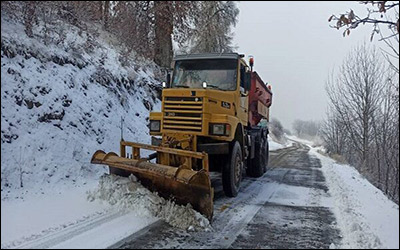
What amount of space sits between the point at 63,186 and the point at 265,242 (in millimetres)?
4023

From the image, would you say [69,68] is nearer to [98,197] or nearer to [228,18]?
[98,197]

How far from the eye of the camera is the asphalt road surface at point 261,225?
4.68 m

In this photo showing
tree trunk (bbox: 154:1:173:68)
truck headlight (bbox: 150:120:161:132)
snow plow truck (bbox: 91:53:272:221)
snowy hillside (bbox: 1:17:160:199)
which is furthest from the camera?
tree trunk (bbox: 154:1:173:68)

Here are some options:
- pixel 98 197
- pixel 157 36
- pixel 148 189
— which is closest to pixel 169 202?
pixel 148 189

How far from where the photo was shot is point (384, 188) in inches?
366

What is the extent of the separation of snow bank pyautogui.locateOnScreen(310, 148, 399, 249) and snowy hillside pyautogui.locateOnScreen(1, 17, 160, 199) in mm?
4941

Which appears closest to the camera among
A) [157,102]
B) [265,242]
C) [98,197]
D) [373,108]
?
[265,242]

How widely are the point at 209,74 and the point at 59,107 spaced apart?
3.48 m

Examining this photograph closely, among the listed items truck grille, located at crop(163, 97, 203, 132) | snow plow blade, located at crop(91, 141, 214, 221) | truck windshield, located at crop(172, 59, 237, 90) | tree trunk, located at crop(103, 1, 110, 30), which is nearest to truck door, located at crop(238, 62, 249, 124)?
truck windshield, located at crop(172, 59, 237, 90)

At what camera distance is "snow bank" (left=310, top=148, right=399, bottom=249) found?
4.63 meters

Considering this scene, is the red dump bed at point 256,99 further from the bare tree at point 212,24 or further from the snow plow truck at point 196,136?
the bare tree at point 212,24

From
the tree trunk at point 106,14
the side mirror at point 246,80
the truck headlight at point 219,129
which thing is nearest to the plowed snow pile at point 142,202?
the truck headlight at point 219,129

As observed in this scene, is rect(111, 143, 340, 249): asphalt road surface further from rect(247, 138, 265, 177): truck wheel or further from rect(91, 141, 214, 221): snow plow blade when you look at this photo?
rect(247, 138, 265, 177): truck wheel

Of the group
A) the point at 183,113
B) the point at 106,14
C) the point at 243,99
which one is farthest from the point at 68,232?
the point at 106,14
